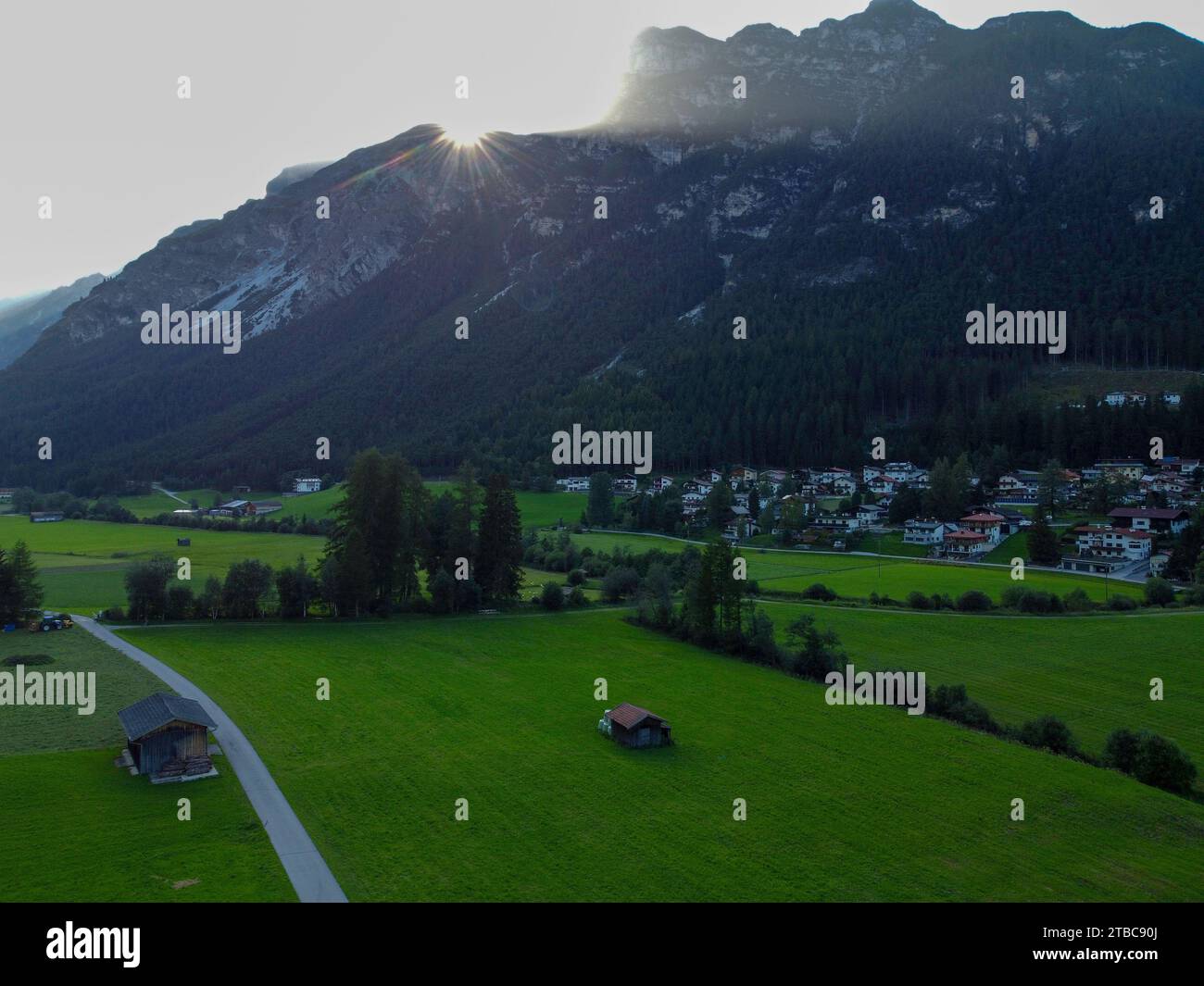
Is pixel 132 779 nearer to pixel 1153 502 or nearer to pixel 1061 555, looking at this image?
pixel 1061 555

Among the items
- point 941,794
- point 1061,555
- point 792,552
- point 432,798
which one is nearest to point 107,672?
point 432,798

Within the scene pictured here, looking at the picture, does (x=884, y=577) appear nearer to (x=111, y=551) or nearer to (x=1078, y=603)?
(x=1078, y=603)

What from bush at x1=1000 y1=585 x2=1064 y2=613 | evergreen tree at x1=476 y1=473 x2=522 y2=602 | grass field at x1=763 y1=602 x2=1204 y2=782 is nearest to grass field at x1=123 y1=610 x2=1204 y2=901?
grass field at x1=763 y1=602 x2=1204 y2=782

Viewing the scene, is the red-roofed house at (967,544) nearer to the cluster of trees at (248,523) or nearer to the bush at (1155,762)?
the bush at (1155,762)

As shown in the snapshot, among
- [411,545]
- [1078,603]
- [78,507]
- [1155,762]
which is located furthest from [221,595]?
[78,507]

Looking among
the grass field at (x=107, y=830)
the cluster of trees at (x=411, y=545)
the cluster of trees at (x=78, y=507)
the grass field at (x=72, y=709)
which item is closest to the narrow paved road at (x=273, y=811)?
the grass field at (x=107, y=830)

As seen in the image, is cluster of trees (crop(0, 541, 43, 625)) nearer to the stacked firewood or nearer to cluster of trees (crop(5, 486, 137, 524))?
the stacked firewood

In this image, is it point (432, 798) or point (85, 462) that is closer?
point (432, 798)
